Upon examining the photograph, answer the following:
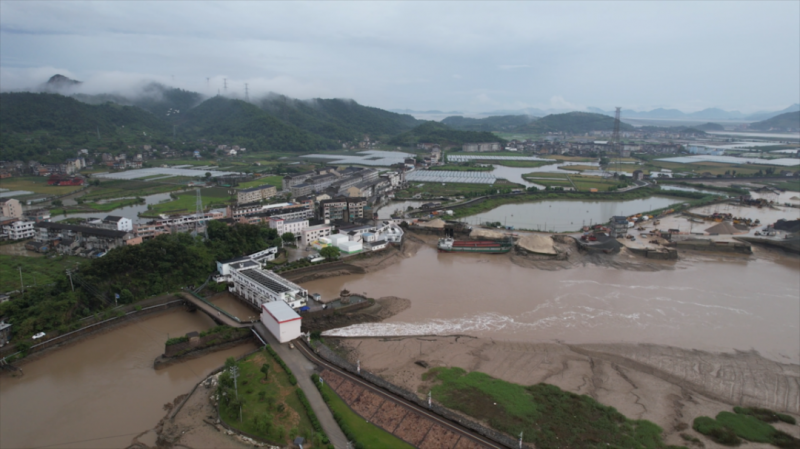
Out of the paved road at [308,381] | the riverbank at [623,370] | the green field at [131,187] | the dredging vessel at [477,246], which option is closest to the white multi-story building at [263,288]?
the paved road at [308,381]

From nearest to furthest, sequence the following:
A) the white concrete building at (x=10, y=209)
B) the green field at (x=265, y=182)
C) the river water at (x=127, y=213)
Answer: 1. the white concrete building at (x=10, y=209)
2. the river water at (x=127, y=213)
3. the green field at (x=265, y=182)

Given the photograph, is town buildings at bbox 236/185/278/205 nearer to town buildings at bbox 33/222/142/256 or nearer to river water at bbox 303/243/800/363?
town buildings at bbox 33/222/142/256

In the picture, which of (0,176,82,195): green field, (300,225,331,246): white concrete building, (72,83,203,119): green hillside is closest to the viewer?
(300,225,331,246): white concrete building

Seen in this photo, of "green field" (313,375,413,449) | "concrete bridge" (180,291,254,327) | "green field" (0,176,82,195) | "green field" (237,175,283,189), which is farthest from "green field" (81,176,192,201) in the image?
"green field" (313,375,413,449)

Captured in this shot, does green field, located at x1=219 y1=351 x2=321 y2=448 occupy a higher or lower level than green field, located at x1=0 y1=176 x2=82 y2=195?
lower

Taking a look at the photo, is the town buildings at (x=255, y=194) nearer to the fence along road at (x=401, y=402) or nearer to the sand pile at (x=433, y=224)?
the sand pile at (x=433, y=224)

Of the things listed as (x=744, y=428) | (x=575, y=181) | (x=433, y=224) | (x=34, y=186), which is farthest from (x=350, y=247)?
(x=34, y=186)
